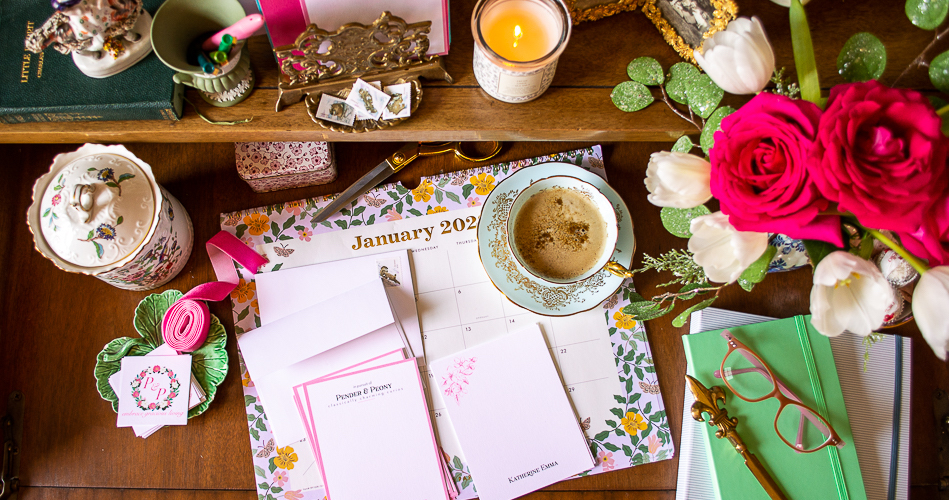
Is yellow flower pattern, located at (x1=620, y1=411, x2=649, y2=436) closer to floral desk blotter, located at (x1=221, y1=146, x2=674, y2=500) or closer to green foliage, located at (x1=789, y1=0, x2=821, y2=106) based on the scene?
floral desk blotter, located at (x1=221, y1=146, x2=674, y2=500)

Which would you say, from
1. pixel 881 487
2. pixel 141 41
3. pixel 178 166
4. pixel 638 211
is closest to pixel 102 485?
pixel 178 166

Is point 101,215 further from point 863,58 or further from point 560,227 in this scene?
point 863,58

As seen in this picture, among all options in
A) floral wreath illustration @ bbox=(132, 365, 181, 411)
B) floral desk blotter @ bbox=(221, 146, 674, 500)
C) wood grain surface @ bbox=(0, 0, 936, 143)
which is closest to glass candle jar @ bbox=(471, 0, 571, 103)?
wood grain surface @ bbox=(0, 0, 936, 143)

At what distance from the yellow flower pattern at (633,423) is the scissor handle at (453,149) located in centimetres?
51

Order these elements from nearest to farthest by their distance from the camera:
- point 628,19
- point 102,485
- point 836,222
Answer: point 836,222 < point 628,19 < point 102,485

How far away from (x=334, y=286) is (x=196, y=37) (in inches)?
17.0

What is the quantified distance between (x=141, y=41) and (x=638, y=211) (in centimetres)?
80

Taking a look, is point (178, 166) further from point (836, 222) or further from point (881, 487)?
point (881, 487)

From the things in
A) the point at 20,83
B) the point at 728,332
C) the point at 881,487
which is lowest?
the point at 881,487

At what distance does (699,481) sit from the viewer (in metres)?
0.88

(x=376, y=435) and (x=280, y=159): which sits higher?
(x=280, y=159)

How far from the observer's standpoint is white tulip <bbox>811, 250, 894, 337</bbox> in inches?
18.4

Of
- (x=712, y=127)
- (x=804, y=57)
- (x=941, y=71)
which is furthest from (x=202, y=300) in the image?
(x=941, y=71)

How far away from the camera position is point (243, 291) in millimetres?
946
